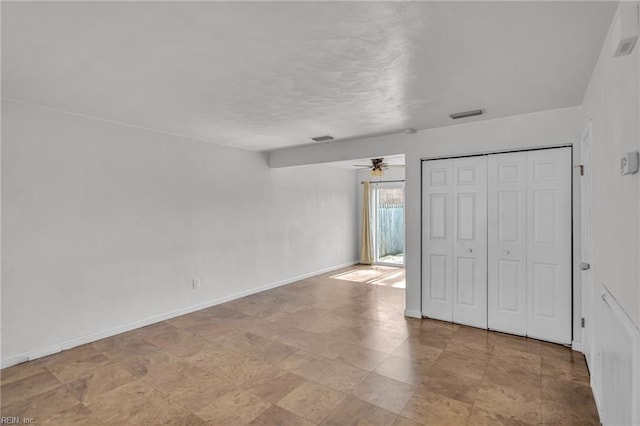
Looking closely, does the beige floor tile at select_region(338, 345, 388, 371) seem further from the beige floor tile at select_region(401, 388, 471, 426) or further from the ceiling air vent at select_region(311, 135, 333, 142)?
the ceiling air vent at select_region(311, 135, 333, 142)

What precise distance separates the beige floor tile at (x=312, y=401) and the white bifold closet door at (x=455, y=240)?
6.95 ft

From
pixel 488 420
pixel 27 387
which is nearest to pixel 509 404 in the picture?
pixel 488 420

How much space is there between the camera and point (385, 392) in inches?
98.7

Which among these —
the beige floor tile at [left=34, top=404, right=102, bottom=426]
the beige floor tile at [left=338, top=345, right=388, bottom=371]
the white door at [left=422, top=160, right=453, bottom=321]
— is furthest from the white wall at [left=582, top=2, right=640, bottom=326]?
the beige floor tile at [left=34, top=404, right=102, bottom=426]

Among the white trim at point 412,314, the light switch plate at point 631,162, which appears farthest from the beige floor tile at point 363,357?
the light switch plate at point 631,162

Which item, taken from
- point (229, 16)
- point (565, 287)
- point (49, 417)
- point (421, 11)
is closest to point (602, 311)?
point (565, 287)

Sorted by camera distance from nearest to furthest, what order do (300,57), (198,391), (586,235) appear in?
(300,57), (198,391), (586,235)

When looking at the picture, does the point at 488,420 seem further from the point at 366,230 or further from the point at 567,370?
the point at 366,230

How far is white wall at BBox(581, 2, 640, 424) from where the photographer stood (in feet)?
4.38

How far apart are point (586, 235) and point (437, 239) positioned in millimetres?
1487

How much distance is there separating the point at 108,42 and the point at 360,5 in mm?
1542

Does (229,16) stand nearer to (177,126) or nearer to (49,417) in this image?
(177,126)

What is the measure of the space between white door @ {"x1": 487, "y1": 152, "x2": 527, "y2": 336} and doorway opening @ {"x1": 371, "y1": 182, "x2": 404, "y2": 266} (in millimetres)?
4221

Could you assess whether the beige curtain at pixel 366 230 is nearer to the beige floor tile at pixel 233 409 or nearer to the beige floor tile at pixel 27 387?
the beige floor tile at pixel 233 409
